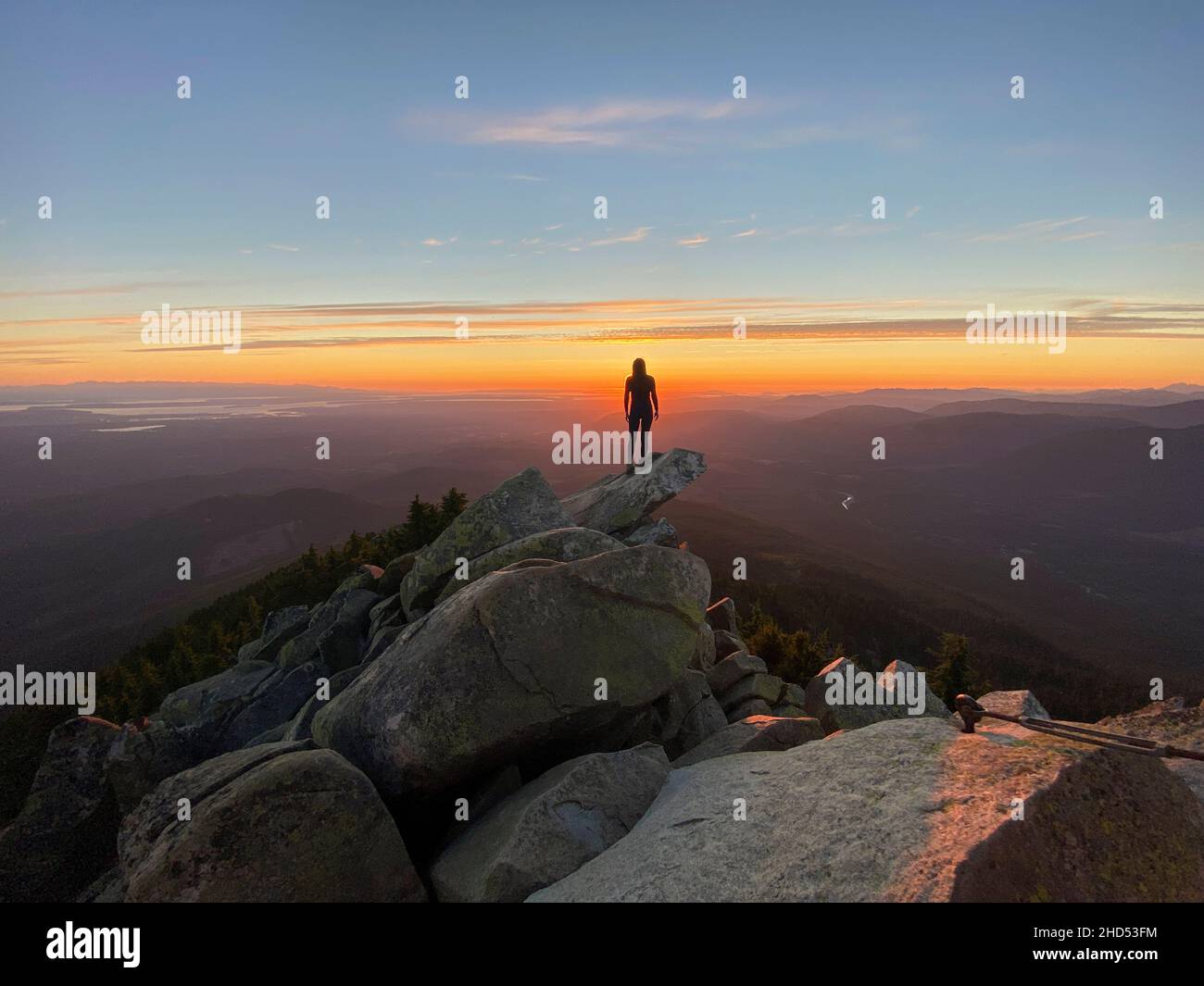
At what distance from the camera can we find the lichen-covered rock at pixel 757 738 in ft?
41.0

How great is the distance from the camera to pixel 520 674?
11.6 metres

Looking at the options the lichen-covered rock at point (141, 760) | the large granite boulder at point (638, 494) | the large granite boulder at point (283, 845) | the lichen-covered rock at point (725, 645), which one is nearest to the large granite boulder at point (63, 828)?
the lichen-covered rock at point (141, 760)

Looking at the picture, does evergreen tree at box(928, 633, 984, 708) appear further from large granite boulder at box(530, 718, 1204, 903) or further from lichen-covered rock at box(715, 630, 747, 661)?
large granite boulder at box(530, 718, 1204, 903)

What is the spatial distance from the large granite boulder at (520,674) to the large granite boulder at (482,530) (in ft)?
24.1

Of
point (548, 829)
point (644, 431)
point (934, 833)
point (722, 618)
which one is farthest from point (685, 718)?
point (644, 431)

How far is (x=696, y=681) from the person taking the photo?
58.1 ft

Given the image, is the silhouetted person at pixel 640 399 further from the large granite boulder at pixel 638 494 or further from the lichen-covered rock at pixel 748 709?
the lichen-covered rock at pixel 748 709

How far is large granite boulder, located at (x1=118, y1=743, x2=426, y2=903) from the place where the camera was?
8.84 meters

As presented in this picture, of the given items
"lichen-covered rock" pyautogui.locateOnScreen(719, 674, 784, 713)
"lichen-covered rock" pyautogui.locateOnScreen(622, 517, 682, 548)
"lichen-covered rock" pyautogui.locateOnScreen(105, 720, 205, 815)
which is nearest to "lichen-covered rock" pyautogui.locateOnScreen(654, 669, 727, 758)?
"lichen-covered rock" pyautogui.locateOnScreen(719, 674, 784, 713)

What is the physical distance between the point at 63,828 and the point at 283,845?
7.86 metres

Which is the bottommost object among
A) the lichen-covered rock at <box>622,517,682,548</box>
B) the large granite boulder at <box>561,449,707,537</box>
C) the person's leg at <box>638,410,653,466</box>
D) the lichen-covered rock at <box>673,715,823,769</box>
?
the lichen-covered rock at <box>673,715,823,769</box>

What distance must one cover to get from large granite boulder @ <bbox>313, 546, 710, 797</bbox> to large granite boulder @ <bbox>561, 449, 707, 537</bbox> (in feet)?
35.1

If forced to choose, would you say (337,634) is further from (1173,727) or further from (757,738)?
(1173,727)
